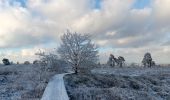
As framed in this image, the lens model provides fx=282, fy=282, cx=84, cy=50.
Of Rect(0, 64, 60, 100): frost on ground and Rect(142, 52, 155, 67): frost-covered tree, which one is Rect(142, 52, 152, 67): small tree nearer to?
Rect(142, 52, 155, 67): frost-covered tree

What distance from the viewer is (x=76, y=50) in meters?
74.8

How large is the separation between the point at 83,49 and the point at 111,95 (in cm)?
3898

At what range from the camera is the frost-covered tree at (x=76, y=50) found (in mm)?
74250

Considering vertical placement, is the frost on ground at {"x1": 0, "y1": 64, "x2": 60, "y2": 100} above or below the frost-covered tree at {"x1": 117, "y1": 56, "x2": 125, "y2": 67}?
below

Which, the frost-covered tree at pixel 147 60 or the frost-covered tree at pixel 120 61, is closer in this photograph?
the frost-covered tree at pixel 147 60

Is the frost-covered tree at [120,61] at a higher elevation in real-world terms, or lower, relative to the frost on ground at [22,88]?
higher

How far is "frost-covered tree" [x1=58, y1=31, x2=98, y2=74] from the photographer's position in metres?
74.2

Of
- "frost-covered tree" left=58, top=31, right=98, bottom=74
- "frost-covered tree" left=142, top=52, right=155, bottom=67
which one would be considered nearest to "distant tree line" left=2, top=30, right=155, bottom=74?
"frost-covered tree" left=58, top=31, right=98, bottom=74

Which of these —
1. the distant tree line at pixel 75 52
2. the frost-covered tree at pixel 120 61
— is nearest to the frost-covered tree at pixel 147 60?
the frost-covered tree at pixel 120 61

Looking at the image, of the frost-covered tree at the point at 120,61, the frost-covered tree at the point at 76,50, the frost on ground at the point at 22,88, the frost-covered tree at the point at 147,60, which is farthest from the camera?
the frost-covered tree at the point at 120,61

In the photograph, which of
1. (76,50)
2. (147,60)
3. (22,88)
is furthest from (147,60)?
(22,88)

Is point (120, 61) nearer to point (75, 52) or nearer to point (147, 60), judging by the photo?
point (147, 60)

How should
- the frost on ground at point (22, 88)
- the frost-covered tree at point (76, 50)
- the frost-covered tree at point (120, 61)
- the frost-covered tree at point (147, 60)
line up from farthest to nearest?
1. the frost-covered tree at point (120, 61)
2. the frost-covered tree at point (147, 60)
3. the frost-covered tree at point (76, 50)
4. the frost on ground at point (22, 88)

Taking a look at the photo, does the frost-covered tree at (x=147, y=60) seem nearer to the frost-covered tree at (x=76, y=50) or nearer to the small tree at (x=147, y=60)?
the small tree at (x=147, y=60)
